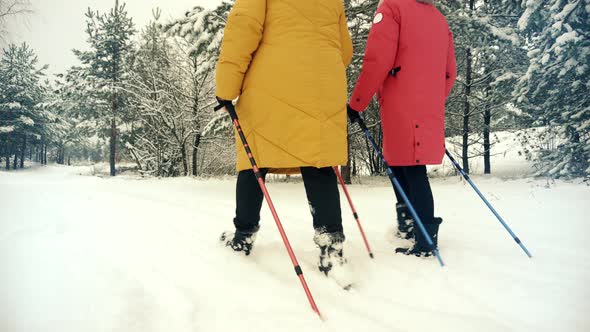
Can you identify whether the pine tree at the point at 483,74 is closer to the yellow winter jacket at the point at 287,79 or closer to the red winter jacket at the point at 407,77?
the red winter jacket at the point at 407,77

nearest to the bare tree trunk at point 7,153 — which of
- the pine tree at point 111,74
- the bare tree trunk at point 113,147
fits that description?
the pine tree at point 111,74

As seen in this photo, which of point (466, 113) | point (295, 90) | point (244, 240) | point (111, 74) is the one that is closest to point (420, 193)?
point (295, 90)

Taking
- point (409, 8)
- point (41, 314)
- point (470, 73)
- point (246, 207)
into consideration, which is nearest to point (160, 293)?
point (41, 314)

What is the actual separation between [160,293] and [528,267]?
1913 millimetres

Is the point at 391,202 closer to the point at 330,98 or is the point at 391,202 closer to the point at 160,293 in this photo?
the point at 330,98

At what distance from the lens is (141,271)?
1540 millimetres

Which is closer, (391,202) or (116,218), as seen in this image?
(116,218)

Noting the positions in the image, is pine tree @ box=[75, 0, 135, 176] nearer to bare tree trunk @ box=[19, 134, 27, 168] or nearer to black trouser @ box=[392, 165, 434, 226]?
bare tree trunk @ box=[19, 134, 27, 168]

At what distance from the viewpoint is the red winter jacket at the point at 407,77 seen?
6.37ft

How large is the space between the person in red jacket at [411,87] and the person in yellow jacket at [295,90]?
361 mm

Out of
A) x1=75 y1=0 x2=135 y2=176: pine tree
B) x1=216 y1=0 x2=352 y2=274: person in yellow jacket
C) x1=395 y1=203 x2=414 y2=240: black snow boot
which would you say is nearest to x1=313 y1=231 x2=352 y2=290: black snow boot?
x1=216 y1=0 x2=352 y2=274: person in yellow jacket

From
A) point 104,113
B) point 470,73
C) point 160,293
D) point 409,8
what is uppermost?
point 470,73

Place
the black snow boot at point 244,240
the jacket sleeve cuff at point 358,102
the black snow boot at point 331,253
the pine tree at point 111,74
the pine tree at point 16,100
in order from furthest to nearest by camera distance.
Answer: the pine tree at point 111,74 → the jacket sleeve cuff at point 358,102 → the black snow boot at point 244,240 → the black snow boot at point 331,253 → the pine tree at point 16,100

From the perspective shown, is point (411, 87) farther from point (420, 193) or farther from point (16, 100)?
point (16, 100)
